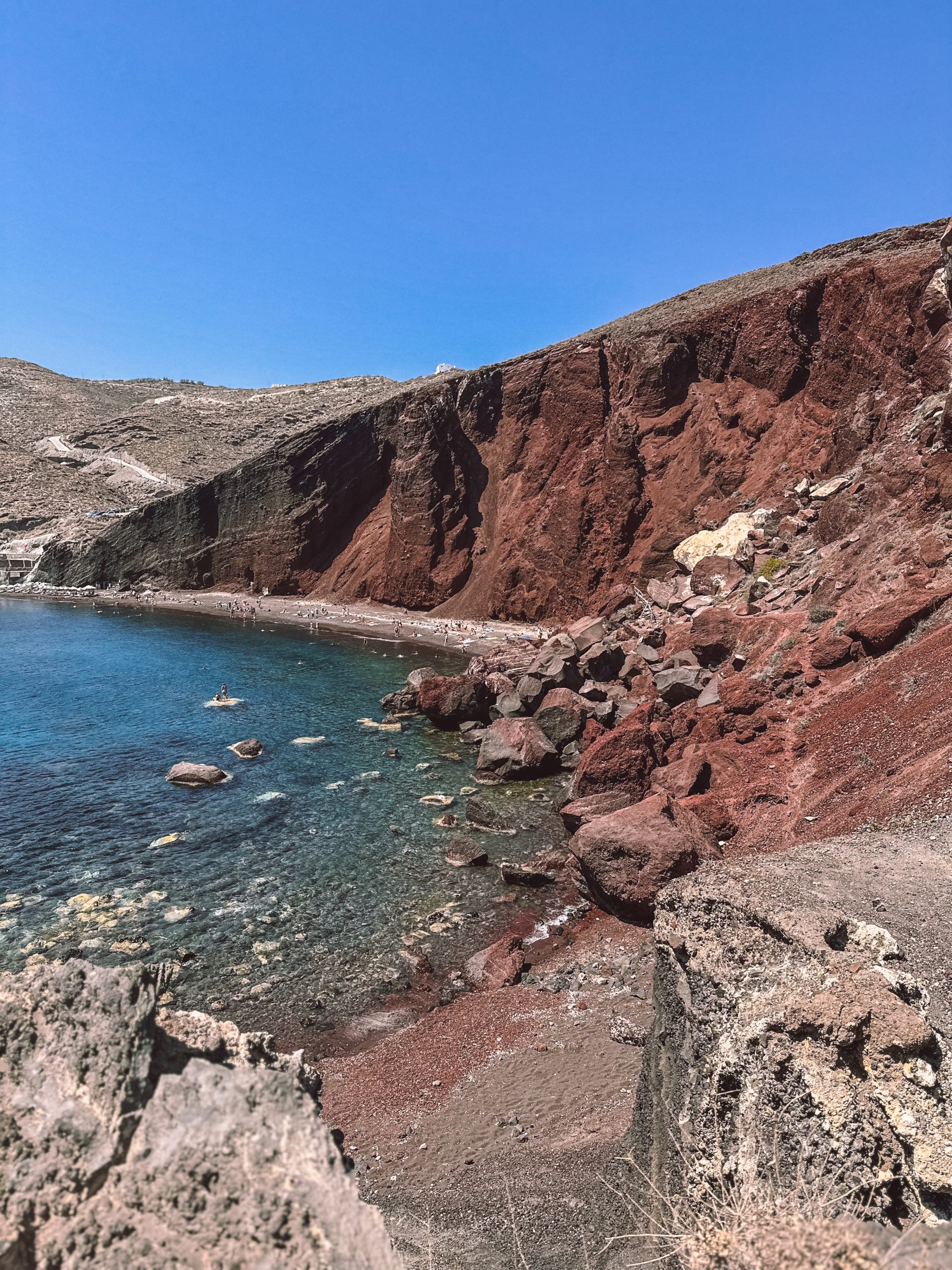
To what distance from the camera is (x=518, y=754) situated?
26219 millimetres

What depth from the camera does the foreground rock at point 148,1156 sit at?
2.89 metres

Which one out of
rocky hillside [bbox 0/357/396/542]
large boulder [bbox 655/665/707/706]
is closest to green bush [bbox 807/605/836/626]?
large boulder [bbox 655/665/707/706]

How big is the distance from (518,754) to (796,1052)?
67.7 feet

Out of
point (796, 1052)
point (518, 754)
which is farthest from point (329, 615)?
point (796, 1052)

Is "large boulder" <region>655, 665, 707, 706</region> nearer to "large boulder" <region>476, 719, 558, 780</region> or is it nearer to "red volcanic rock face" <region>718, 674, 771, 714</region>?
"red volcanic rock face" <region>718, 674, 771, 714</region>

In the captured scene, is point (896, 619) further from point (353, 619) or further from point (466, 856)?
point (353, 619)

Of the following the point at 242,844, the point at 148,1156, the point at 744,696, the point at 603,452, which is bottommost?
the point at 242,844

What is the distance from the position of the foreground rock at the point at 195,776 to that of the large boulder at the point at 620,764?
13323mm

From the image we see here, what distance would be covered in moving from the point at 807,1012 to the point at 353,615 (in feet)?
202

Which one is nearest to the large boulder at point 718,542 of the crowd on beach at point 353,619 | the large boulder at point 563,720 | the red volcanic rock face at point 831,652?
the crowd on beach at point 353,619

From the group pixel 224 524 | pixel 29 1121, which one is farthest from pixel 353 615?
pixel 29 1121

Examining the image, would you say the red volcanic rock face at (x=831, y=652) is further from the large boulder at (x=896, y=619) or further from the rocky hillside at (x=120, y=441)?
the rocky hillside at (x=120, y=441)

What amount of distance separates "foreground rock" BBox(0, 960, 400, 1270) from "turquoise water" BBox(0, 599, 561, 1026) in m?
4.68

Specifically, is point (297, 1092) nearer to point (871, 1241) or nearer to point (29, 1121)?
point (29, 1121)
